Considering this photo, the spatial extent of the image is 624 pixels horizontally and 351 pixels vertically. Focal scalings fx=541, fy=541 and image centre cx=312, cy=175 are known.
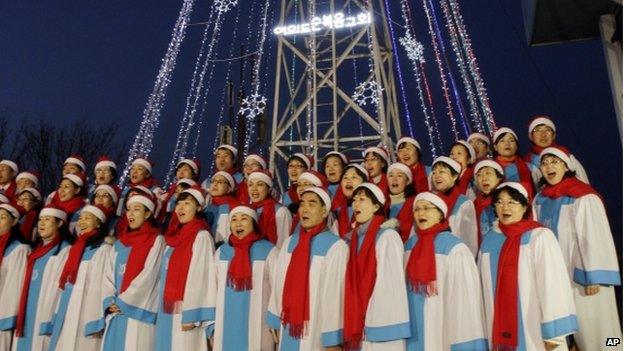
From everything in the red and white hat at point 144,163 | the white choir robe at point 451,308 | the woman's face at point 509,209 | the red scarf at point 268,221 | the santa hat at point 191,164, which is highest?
the red and white hat at point 144,163

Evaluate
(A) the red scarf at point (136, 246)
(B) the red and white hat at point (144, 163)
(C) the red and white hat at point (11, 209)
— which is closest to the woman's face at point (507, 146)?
(A) the red scarf at point (136, 246)

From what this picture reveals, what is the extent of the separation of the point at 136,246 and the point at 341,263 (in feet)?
6.67

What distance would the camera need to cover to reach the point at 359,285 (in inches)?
161

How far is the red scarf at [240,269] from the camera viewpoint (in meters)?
4.64

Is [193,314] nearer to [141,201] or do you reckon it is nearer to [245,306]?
[245,306]

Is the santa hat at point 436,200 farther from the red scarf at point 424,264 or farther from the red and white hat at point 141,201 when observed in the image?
the red and white hat at point 141,201

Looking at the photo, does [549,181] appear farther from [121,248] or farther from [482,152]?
[121,248]

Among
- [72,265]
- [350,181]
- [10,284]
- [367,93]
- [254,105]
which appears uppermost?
[254,105]

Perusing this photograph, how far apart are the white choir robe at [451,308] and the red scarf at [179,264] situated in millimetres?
2018

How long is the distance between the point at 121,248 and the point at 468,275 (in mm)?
3218

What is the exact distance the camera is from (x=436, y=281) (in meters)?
3.91

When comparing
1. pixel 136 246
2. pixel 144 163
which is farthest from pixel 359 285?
pixel 144 163

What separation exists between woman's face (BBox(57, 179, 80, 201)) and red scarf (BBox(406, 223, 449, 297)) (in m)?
4.40

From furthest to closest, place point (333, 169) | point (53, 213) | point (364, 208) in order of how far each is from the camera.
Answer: point (333, 169) → point (53, 213) → point (364, 208)
